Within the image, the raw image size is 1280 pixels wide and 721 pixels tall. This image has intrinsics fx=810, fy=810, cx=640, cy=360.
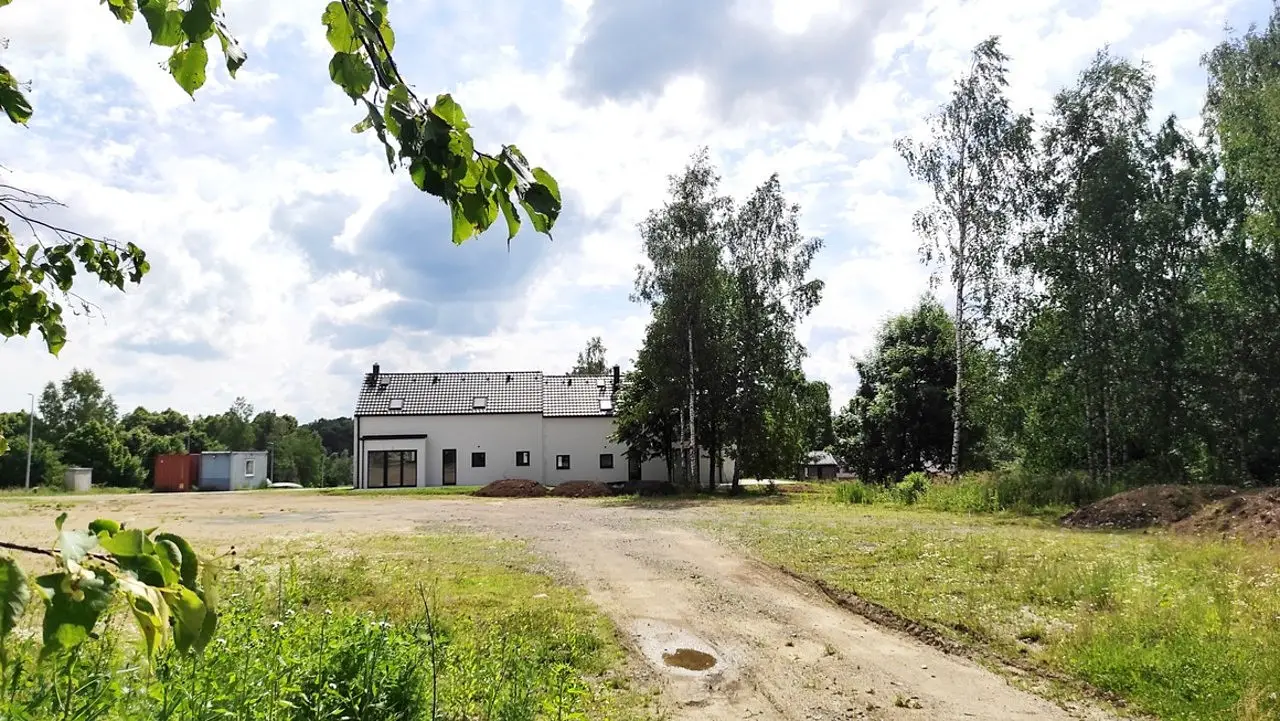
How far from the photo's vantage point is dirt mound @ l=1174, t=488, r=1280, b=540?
13.6 m

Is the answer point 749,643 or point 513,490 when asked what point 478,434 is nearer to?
point 513,490

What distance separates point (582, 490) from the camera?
33.6m

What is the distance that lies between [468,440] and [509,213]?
4198 cm

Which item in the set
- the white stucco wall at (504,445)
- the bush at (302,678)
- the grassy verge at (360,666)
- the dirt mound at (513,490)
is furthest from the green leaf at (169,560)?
the white stucco wall at (504,445)

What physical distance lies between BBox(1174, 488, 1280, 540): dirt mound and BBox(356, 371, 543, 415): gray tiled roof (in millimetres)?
32334

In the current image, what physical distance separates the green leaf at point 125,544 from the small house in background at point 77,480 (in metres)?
46.7

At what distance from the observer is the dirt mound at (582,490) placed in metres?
33.0

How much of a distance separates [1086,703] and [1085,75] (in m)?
22.6

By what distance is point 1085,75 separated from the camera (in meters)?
23.4

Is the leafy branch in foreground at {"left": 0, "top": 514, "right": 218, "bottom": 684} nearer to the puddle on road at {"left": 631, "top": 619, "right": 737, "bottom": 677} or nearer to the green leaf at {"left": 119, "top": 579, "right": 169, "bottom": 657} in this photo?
the green leaf at {"left": 119, "top": 579, "right": 169, "bottom": 657}

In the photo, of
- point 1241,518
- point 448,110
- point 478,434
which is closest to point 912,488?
point 1241,518

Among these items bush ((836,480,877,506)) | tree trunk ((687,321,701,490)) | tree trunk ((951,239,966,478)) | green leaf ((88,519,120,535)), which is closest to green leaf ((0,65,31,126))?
green leaf ((88,519,120,535))

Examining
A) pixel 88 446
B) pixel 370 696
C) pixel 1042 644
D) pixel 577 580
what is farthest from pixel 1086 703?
pixel 88 446

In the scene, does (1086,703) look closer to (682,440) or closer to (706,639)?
(706,639)
